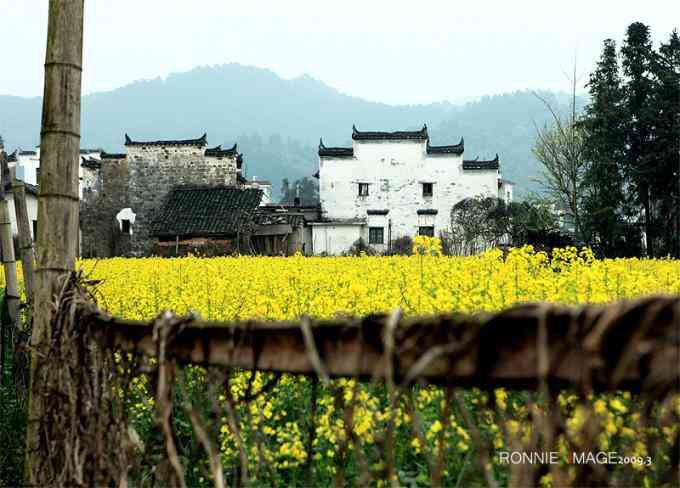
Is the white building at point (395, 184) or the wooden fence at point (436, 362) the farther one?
the white building at point (395, 184)

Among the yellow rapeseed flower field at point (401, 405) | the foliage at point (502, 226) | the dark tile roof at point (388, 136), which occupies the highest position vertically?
the dark tile roof at point (388, 136)

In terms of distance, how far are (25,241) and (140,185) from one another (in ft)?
114

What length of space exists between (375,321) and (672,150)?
28073mm

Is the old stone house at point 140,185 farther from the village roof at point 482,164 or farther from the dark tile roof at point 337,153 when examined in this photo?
the village roof at point 482,164

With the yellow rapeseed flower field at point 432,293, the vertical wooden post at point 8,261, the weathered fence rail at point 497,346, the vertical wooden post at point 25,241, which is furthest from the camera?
the vertical wooden post at point 8,261

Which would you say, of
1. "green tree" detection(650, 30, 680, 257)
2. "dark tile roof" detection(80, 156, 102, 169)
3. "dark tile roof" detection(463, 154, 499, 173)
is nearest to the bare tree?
"green tree" detection(650, 30, 680, 257)

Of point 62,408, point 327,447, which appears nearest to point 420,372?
point 62,408

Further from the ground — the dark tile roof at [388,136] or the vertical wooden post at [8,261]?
the dark tile roof at [388,136]

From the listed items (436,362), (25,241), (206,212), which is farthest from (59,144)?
(206,212)

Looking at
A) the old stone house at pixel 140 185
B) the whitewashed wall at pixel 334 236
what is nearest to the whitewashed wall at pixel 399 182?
the whitewashed wall at pixel 334 236

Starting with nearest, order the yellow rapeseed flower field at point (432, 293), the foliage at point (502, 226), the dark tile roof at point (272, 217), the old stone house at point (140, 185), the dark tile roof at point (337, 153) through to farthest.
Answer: the yellow rapeseed flower field at point (432, 293), the foliage at point (502, 226), the dark tile roof at point (272, 217), the old stone house at point (140, 185), the dark tile roof at point (337, 153)

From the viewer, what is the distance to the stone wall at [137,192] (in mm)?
40281

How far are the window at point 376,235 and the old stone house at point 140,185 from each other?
7.10 meters

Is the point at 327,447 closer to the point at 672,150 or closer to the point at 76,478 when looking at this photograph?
the point at 76,478
